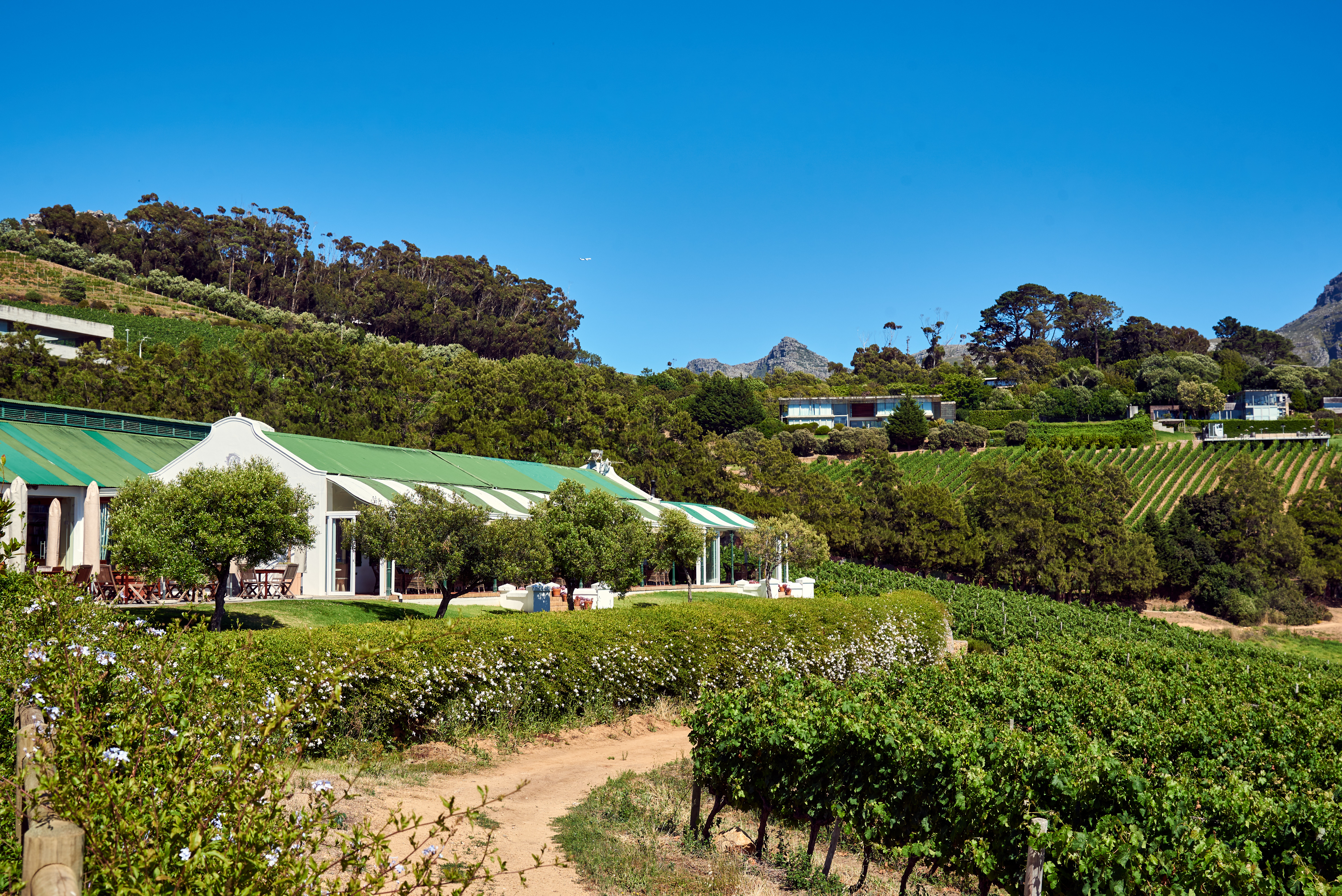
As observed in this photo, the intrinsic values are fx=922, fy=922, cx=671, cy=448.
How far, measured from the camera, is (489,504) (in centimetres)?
2644

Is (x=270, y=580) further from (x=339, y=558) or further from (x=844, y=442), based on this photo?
(x=844, y=442)

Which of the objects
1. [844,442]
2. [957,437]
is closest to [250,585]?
[844,442]

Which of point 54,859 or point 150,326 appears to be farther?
point 150,326

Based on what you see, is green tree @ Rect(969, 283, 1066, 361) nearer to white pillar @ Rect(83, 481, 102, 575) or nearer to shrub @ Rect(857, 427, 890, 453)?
shrub @ Rect(857, 427, 890, 453)

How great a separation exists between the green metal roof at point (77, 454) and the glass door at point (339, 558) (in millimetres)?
4580

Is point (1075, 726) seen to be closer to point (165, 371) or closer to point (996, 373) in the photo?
point (165, 371)

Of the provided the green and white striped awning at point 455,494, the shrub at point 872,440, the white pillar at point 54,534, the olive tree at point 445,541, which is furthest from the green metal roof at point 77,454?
the shrub at point 872,440

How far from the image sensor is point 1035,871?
6066 mm

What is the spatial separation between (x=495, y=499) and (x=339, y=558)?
4881 millimetres

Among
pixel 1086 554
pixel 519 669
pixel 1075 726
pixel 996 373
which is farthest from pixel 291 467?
pixel 996 373

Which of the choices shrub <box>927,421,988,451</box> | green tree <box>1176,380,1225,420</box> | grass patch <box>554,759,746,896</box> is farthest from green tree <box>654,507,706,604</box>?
green tree <box>1176,380,1225,420</box>

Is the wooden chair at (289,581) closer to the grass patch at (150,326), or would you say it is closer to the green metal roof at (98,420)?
the green metal roof at (98,420)

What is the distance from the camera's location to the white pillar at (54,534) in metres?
20.5

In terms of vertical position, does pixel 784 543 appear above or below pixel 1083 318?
below
